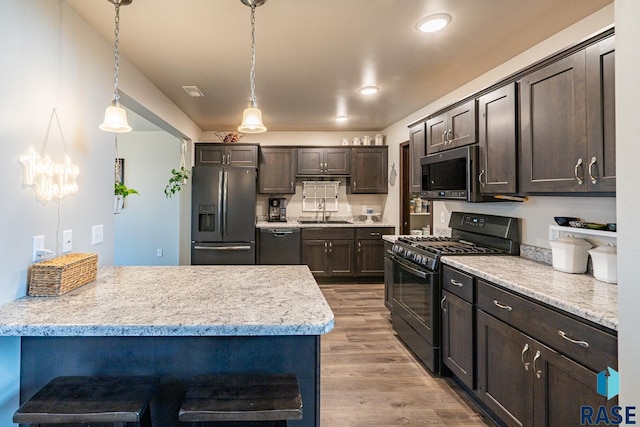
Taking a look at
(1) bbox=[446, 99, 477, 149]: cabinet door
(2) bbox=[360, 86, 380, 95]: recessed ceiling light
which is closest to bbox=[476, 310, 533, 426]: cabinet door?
(1) bbox=[446, 99, 477, 149]: cabinet door

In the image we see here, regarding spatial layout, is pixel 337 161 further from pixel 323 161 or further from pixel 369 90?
pixel 369 90

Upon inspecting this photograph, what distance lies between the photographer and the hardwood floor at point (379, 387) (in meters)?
1.97

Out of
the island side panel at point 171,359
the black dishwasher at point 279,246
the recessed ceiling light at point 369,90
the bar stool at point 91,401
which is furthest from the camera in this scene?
the black dishwasher at point 279,246

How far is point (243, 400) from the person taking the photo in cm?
107

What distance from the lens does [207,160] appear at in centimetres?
497

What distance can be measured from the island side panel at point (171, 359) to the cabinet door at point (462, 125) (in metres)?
2.01

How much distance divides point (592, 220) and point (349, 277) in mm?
3489

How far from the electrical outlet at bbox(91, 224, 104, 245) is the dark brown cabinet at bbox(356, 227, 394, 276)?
11.5 ft

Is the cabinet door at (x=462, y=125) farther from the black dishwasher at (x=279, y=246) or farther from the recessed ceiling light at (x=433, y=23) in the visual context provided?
the black dishwasher at (x=279, y=246)

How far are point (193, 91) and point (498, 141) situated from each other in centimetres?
288

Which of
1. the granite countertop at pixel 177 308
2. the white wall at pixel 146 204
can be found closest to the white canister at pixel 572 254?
the granite countertop at pixel 177 308

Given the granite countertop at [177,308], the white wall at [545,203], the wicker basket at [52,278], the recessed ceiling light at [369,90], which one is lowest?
the granite countertop at [177,308]

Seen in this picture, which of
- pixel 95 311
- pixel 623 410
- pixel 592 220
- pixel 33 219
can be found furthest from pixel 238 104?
pixel 623 410

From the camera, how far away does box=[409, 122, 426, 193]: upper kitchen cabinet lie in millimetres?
3232
